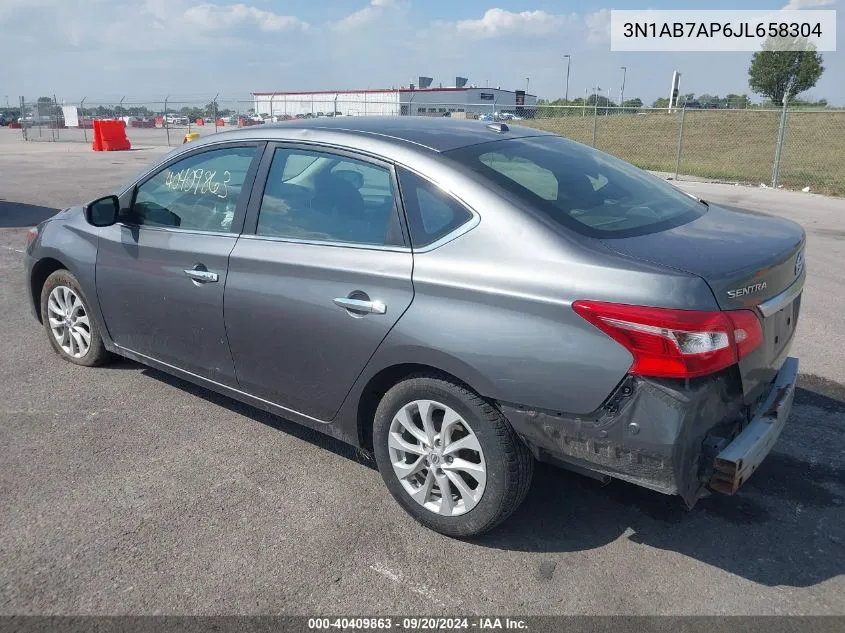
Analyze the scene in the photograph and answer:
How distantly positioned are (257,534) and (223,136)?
2.14 meters

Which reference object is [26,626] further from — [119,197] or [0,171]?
[0,171]

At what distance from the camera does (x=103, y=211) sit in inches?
165

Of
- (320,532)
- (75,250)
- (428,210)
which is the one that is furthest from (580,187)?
(75,250)

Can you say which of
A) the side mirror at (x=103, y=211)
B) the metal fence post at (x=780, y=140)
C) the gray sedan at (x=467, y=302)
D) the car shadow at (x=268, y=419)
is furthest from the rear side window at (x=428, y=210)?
the metal fence post at (x=780, y=140)

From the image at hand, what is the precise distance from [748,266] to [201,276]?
8.48 feet

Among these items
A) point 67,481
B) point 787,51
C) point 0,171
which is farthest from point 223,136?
point 787,51

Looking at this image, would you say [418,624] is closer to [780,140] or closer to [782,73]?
[780,140]

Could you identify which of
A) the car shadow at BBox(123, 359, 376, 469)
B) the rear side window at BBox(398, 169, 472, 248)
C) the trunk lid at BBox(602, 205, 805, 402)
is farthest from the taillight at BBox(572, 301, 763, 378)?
the car shadow at BBox(123, 359, 376, 469)

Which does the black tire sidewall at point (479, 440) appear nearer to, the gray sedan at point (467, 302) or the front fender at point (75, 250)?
the gray sedan at point (467, 302)

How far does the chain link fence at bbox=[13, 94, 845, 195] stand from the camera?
2055 centimetres

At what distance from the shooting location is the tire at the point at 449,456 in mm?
2812

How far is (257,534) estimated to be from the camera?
3094mm

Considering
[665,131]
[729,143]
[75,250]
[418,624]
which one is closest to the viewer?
[418,624]

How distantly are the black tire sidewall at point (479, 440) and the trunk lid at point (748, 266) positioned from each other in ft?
2.78
